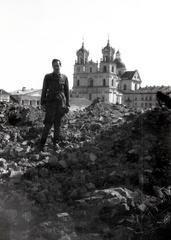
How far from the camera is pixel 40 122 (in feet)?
26.7

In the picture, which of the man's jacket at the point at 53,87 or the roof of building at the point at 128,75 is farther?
the roof of building at the point at 128,75

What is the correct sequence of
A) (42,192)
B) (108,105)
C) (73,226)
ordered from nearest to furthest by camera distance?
(73,226) < (42,192) < (108,105)

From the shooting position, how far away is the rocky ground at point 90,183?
12.1 ft

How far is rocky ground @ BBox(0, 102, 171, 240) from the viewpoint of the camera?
3.68 m

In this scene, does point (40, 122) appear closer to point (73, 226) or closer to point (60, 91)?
point (60, 91)

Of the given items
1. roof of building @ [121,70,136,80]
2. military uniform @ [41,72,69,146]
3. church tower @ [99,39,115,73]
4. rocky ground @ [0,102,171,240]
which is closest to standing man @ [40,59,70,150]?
military uniform @ [41,72,69,146]

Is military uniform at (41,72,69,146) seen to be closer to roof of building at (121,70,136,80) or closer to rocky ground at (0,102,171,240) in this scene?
rocky ground at (0,102,171,240)

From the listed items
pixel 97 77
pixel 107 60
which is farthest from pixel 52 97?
pixel 107 60

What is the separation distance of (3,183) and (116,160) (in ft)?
6.60

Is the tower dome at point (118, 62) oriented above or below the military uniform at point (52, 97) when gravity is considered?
above

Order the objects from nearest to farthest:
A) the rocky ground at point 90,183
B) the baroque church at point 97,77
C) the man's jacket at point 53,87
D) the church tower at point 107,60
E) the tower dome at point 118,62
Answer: the rocky ground at point 90,183 → the man's jacket at point 53,87 → the baroque church at point 97,77 → the church tower at point 107,60 → the tower dome at point 118,62

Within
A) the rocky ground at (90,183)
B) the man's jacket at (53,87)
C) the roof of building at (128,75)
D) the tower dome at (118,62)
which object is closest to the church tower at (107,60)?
the roof of building at (128,75)

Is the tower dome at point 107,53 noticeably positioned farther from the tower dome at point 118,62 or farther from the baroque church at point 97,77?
the tower dome at point 118,62

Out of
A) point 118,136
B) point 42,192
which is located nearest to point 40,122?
point 118,136
